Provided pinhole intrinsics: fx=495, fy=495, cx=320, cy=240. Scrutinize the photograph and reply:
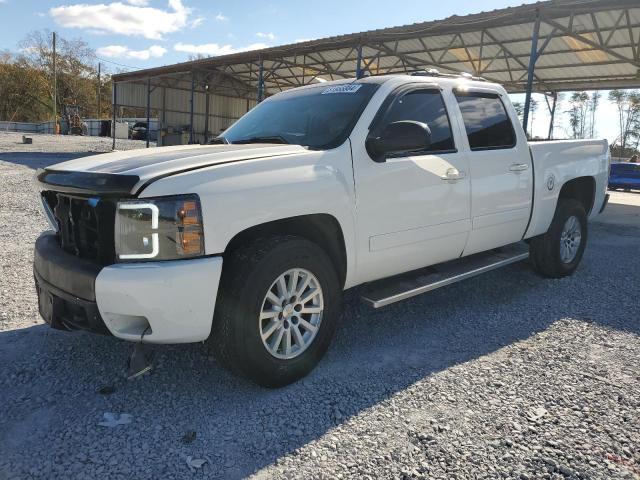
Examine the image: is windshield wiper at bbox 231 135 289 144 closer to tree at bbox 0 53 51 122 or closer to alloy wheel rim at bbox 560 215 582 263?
alloy wheel rim at bbox 560 215 582 263

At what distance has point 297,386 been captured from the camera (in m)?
3.08

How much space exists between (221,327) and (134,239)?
673 millimetres

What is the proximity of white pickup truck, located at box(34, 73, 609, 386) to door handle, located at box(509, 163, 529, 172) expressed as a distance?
0.03 m

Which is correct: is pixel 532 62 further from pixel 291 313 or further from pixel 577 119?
pixel 577 119

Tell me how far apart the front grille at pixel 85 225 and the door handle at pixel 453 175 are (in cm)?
239

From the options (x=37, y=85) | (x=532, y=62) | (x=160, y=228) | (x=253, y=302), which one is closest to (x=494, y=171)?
(x=253, y=302)

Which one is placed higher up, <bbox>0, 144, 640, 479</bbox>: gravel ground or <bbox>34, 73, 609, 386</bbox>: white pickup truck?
<bbox>34, 73, 609, 386</bbox>: white pickup truck

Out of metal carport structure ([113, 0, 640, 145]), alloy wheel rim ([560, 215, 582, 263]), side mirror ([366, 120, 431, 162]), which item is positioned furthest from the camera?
metal carport structure ([113, 0, 640, 145])

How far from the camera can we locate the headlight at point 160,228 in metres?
2.54

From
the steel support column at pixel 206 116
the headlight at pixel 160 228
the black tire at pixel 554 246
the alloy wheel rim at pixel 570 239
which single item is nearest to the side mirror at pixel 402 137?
the headlight at pixel 160 228

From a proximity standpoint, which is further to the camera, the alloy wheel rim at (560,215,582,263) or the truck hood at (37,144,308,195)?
the alloy wheel rim at (560,215,582,263)

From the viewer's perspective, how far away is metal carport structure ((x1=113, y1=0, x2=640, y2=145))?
1148cm

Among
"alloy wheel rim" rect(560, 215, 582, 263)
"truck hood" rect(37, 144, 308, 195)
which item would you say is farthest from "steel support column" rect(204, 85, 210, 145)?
"truck hood" rect(37, 144, 308, 195)

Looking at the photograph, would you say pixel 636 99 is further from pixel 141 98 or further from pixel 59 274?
pixel 59 274
